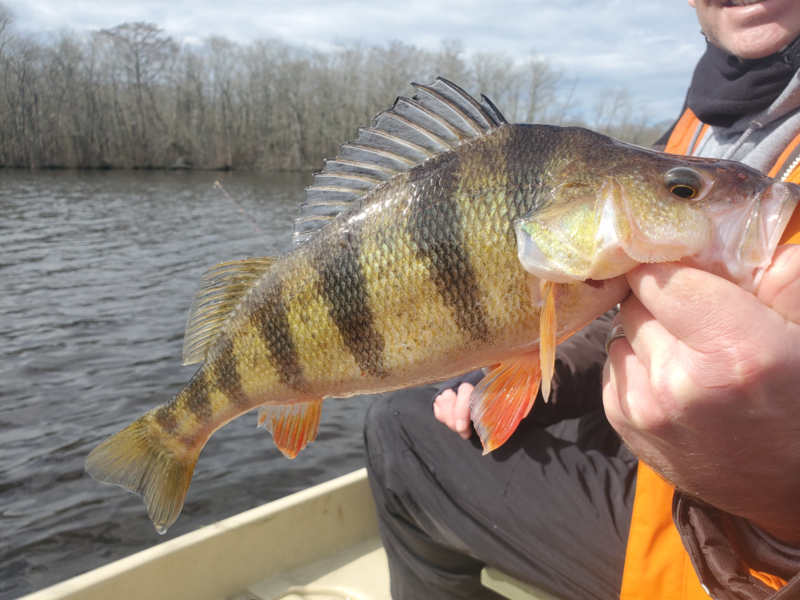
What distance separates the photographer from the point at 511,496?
1.93 m

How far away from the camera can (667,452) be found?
1178 mm

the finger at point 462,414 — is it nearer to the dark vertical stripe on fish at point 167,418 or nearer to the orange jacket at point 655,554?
the orange jacket at point 655,554

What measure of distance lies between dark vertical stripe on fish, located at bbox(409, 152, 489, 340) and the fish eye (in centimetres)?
42

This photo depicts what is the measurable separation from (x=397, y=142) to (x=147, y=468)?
121 cm

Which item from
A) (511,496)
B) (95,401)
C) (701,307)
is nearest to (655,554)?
(511,496)

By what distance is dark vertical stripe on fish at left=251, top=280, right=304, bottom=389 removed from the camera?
4.81 feet

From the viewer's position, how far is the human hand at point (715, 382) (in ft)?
3.07

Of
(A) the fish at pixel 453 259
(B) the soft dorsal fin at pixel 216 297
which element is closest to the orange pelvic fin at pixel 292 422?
(A) the fish at pixel 453 259

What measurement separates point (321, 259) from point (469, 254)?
1.27 ft

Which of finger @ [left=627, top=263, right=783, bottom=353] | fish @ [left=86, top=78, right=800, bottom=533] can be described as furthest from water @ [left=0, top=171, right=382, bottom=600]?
finger @ [left=627, top=263, right=783, bottom=353]

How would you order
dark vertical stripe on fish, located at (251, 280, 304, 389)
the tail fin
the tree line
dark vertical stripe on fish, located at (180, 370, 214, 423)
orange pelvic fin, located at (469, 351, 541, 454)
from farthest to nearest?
the tree line, the tail fin, dark vertical stripe on fish, located at (180, 370, 214, 423), dark vertical stripe on fish, located at (251, 280, 304, 389), orange pelvic fin, located at (469, 351, 541, 454)

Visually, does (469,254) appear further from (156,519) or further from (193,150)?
(193,150)

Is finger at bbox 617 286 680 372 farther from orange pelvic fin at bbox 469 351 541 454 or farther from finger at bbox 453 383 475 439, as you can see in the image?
finger at bbox 453 383 475 439

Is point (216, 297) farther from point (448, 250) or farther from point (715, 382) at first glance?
point (715, 382)
